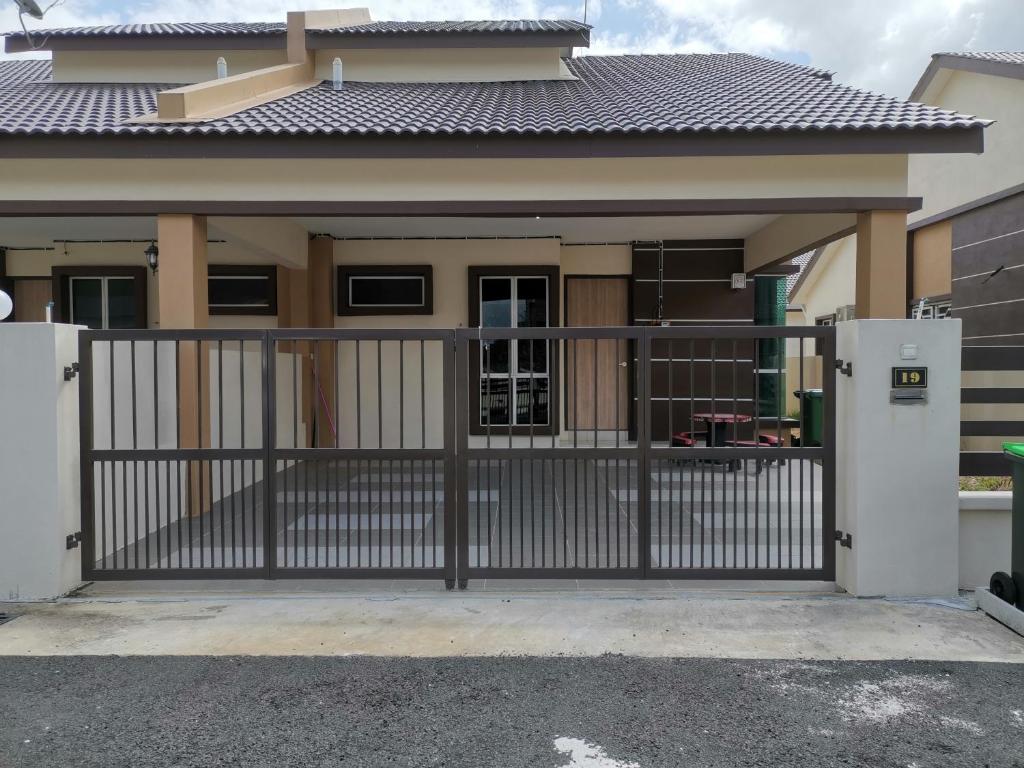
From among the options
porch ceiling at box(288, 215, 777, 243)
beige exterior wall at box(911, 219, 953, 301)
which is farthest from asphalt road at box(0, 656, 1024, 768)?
beige exterior wall at box(911, 219, 953, 301)

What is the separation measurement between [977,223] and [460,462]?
446 inches

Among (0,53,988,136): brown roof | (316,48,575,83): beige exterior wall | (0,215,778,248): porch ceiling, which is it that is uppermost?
(316,48,575,83): beige exterior wall

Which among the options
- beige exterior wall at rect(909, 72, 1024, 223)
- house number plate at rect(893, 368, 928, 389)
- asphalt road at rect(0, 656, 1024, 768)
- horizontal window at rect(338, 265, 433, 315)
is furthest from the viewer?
horizontal window at rect(338, 265, 433, 315)

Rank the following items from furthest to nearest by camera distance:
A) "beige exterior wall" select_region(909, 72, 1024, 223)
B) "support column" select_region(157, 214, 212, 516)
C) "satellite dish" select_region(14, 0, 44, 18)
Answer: "beige exterior wall" select_region(909, 72, 1024, 223) < "support column" select_region(157, 214, 212, 516) < "satellite dish" select_region(14, 0, 44, 18)

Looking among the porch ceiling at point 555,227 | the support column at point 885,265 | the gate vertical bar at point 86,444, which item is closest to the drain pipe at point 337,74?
the porch ceiling at point 555,227

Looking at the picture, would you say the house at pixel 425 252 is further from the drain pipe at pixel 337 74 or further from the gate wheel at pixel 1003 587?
the gate wheel at pixel 1003 587

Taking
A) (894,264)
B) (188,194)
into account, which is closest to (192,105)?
(188,194)

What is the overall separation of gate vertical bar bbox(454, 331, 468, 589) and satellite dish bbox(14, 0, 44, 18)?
20.3 ft

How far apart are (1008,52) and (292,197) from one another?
14.3 metres

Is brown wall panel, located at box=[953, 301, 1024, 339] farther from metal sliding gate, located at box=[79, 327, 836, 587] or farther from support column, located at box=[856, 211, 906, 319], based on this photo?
metal sliding gate, located at box=[79, 327, 836, 587]

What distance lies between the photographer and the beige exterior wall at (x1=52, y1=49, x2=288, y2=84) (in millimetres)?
11875

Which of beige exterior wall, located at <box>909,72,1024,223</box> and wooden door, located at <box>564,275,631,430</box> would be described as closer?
beige exterior wall, located at <box>909,72,1024,223</box>

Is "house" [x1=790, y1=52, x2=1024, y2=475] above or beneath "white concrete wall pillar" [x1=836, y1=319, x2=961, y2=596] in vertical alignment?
above

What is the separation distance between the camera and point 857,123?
733 centimetres
